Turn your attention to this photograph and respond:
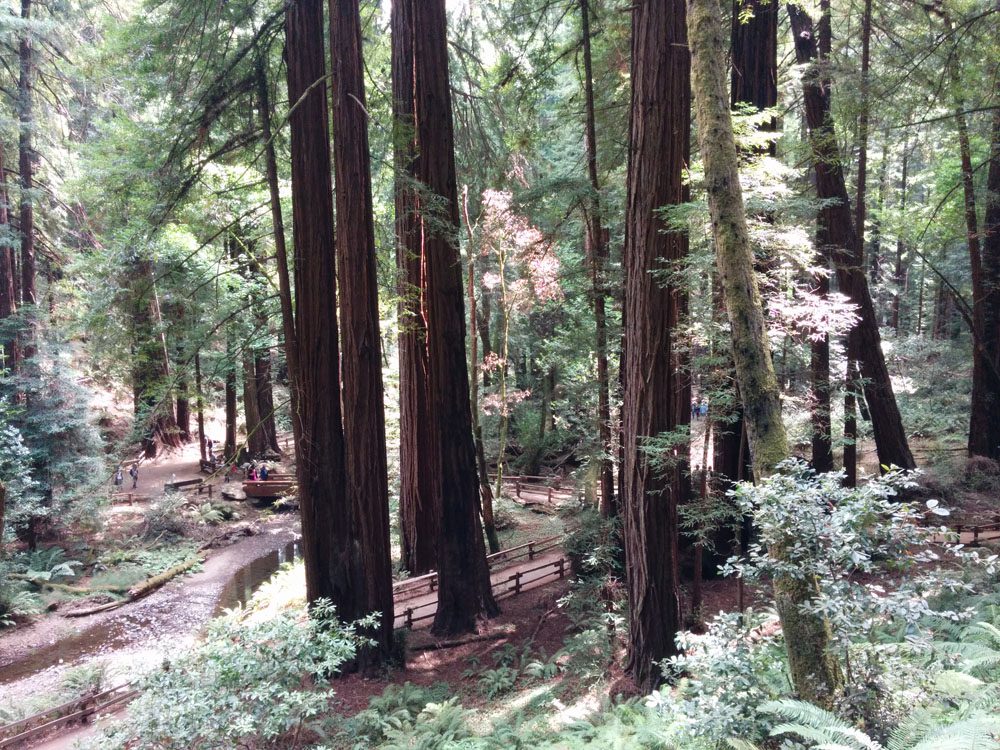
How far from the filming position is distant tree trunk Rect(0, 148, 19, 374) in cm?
1645

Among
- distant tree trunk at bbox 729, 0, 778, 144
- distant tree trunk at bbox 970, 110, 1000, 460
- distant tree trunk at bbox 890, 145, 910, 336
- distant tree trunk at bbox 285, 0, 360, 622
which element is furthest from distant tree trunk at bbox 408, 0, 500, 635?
distant tree trunk at bbox 890, 145, 910, 336

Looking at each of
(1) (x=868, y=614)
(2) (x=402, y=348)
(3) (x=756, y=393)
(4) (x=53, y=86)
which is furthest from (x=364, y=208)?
A: (4) (x=53, y=86)

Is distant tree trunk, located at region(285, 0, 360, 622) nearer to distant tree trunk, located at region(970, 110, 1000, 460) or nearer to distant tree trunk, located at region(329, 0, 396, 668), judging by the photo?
distant tree trunk, located at region(329, 0, 396, 668)

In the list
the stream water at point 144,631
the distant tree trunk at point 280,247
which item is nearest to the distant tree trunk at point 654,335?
the distant tree trunk at point 280,247

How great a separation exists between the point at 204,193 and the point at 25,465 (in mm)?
11321

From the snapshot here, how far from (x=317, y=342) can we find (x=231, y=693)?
4815 millimetres

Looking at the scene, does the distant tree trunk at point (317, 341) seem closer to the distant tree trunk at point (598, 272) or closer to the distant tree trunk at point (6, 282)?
the distant tree trunk at point (598, 272)

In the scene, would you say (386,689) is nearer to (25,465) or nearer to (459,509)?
(459,509)

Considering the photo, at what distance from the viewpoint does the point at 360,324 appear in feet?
27.7

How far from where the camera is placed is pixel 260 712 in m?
4.92

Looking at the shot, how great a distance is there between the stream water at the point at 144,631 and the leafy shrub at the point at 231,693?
258 inches

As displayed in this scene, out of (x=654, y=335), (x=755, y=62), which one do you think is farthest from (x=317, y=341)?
(x=755, y=62)

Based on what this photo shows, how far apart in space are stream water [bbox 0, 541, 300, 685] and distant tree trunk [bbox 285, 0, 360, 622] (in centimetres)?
378

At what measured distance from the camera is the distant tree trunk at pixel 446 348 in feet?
32.3
